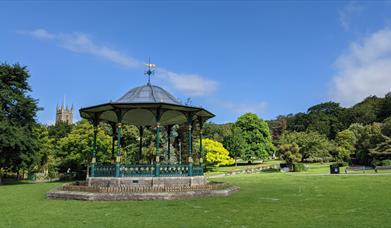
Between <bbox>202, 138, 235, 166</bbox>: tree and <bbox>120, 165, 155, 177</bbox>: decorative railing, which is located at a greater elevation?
<bbox>202, 138, 235, 166</bbox>: tree

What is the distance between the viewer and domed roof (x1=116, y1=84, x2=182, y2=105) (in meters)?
19.5

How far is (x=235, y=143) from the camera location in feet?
210

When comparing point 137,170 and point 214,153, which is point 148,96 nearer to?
point 137,170

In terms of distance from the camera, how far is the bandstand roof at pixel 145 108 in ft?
60.9

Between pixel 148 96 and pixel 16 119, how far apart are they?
835 inches

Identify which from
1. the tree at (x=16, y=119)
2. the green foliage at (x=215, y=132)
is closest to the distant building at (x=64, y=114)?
the green foliage at (x=215, y=132)

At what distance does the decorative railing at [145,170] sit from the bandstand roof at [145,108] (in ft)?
8.54

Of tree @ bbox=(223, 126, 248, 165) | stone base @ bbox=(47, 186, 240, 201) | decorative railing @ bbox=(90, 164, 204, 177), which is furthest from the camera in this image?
tree @ bbox=(223, 126, 248, 165)

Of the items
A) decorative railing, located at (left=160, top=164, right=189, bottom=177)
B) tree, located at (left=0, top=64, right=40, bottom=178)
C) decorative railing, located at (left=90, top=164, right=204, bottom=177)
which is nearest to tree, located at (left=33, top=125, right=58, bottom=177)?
tree, located at (left=0, top=64, right=40, bottom=178)

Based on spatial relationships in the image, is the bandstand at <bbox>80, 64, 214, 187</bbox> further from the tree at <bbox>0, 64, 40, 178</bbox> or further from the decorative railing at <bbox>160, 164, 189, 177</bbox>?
the tree at <bbox>0, 64, 40, 178</bbox>

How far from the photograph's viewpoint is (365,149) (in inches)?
1950

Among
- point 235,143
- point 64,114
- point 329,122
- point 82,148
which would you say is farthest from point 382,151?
point 64,114

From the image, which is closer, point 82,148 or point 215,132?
point 82,148

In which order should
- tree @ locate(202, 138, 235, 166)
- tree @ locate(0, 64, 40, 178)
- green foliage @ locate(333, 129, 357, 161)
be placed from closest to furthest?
tree @ locate(0, 64, 40, 178) < tree @ locate(202, 138, 235, 166) < green foliage @ locate(333, 129, 357, 161)
